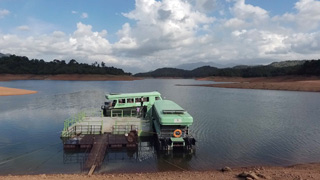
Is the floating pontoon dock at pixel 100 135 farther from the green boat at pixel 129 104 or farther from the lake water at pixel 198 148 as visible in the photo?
the green boat at pixel 129 104

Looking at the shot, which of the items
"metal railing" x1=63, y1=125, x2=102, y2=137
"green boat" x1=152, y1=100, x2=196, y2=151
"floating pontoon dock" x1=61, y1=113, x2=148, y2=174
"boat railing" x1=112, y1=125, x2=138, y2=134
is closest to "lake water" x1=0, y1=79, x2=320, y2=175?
"floating pontoon dock" x1=61, y1=113, x2=148, y2=174

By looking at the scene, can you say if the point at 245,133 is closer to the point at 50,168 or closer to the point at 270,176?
the point at 270,176

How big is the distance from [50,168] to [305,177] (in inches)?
618

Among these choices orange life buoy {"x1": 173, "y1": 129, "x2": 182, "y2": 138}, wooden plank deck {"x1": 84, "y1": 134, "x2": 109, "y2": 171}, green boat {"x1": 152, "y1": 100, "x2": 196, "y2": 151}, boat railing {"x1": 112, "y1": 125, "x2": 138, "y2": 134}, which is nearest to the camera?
wooden plank deck {"x1": 84, "y1": 134, "x2": 109, "y2": 171}

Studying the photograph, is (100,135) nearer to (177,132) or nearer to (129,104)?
(177,132)

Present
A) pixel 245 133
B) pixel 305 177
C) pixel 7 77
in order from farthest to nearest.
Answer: pixel 7 77 → pixel 245 133 → pixel 305 177

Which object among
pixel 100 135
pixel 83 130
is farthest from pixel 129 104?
pixel 100 135

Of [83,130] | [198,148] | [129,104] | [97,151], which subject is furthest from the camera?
[129,104]

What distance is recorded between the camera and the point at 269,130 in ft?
86.5

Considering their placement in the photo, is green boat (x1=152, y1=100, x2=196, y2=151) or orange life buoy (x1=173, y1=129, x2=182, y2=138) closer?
green boat (x1=152, y1=100, x2=196, y2=151)

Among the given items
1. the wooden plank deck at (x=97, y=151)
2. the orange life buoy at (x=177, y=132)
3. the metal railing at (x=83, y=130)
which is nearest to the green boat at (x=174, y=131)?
the orange life buoy at (x=177, y=132)

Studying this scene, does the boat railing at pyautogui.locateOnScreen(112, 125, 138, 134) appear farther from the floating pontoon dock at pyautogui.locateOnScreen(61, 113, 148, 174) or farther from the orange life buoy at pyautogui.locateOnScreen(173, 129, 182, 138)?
the orange life buoy at pyautogui.locateOnScreen(173, 129, 182, 138)

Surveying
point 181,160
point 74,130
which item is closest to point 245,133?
point 181,160

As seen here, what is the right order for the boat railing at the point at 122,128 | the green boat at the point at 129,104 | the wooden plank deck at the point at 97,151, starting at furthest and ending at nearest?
the green boat at the point at 129,104, the boat railing at the point at 122,128, the wooden plank deck at the point at 97,151
